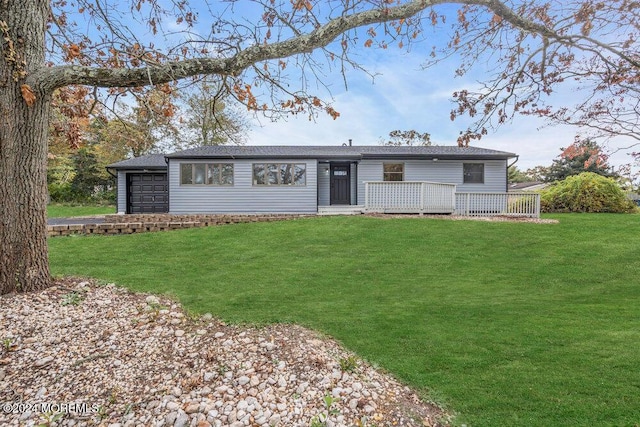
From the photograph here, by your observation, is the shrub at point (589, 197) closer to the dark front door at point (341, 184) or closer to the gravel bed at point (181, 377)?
the dark front door at point (341, 184)

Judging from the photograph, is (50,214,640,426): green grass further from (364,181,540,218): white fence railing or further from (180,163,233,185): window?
(180,163,233,185): window

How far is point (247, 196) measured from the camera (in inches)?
558

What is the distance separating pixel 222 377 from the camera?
8.46 feet

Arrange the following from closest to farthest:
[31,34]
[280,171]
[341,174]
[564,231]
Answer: [31,34] → [564,231] → [280,171] → [341,174]

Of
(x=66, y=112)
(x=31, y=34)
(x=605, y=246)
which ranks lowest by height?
(x=605, y=246)

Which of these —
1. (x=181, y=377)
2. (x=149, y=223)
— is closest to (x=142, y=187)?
(x=149, y=223)

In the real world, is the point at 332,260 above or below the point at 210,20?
below

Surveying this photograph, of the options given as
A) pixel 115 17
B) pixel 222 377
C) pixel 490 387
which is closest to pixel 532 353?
pixel 490 387

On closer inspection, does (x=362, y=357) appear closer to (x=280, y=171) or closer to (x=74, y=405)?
(x=74, y=405)

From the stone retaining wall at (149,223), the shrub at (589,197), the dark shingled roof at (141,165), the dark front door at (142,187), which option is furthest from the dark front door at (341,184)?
the shrub at (589,197)

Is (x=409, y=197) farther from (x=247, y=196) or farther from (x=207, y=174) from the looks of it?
(x=207, y=174)

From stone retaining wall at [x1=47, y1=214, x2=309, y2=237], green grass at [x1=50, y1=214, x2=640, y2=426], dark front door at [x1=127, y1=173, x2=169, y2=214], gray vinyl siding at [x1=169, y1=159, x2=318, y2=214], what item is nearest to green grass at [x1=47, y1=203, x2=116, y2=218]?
dark front door at [x1=127, y1=173, x2=169, y2=214]

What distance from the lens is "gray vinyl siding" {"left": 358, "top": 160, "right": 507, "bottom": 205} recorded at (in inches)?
585

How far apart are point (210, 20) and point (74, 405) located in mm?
4610
